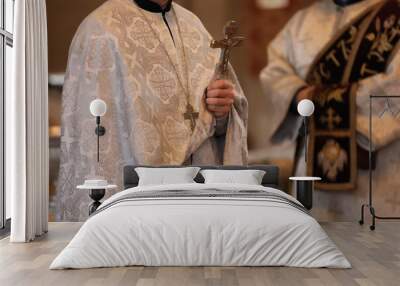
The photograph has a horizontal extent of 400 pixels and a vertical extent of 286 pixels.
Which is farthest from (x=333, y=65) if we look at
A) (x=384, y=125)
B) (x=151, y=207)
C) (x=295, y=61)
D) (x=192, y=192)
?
(x=151, y=207)

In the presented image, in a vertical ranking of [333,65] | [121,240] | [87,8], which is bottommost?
[121,240]

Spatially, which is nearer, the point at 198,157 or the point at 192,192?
the point at 192,192

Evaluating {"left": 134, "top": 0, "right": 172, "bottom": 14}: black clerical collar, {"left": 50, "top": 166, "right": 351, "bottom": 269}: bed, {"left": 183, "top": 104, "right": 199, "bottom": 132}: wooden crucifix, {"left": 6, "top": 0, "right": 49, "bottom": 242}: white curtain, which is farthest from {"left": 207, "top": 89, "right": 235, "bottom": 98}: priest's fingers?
{"left": 50, "top": 166, "right": 351, "bottom": 269}: bed

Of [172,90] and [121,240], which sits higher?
[172,90]

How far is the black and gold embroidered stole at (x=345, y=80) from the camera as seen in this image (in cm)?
779

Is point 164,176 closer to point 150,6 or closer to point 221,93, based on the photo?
point 221,93

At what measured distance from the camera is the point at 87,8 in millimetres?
7828

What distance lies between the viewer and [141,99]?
7594mm

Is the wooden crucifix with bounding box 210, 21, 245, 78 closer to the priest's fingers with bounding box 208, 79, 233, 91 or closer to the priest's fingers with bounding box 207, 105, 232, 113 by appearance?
the priest's fingers with bounding box 208, 79, 233, 91

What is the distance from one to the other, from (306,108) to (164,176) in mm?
1911

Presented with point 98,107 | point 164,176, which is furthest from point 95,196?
point 98,107

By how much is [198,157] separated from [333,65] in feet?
6.83

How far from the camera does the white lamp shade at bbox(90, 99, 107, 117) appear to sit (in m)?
7.28

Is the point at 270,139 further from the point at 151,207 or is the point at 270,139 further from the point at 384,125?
the point at 151,207
